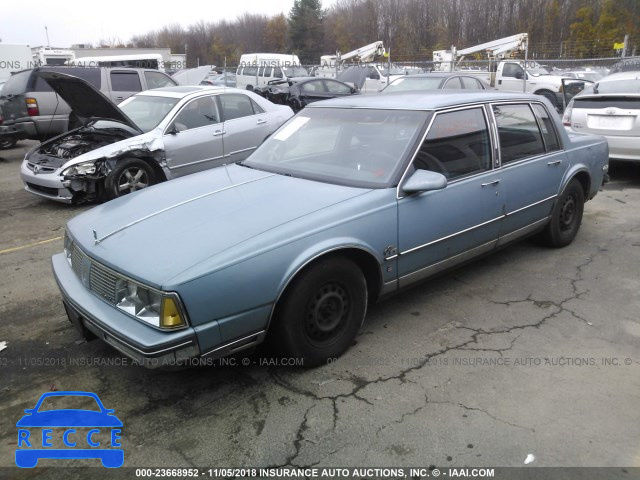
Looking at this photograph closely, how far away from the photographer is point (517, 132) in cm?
434

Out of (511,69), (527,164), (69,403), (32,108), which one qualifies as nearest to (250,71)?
(511,69)

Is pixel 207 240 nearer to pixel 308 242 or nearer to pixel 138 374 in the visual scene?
pixel 308 242

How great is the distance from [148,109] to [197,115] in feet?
2.80

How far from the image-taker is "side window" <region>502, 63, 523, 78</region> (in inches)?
741

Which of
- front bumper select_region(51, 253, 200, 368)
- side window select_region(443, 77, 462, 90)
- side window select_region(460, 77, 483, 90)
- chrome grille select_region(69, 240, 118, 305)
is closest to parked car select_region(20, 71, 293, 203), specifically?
chrome grille select_region(69, 240, 118, 305)

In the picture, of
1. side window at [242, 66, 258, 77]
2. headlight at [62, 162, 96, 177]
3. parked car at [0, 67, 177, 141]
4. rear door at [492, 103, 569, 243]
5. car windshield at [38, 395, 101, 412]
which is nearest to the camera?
car windshield at [38, 395, 101, 412]

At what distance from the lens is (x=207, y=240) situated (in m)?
2.75

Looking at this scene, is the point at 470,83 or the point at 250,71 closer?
the point at 470,83

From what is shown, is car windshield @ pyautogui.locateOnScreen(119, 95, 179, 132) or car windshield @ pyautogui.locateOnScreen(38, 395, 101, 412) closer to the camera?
car windshield @ pyautogui.locateOnScreen(38, 395, 101, 412)

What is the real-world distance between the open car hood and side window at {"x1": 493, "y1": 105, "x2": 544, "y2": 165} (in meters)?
4.67

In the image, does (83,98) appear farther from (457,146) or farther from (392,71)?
(392,71)

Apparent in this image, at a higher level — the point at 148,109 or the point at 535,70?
the point at 535,70

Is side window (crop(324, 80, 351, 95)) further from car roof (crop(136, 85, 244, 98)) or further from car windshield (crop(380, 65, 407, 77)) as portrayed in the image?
car roof (crop(136, 85, 244, 98))

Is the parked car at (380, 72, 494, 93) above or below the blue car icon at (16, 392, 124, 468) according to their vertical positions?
above
